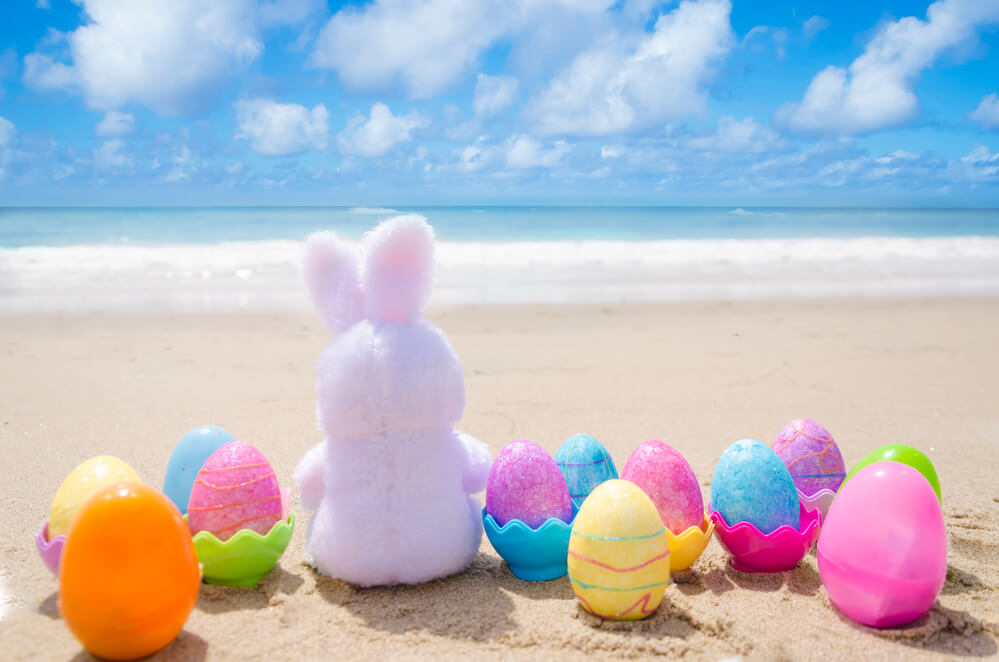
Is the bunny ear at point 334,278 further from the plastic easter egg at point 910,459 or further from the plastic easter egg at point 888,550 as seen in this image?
the plastic easter egg at point 910,459

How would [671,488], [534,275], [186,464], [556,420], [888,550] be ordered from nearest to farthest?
[888,550]
[671,488]
[186,464]
[556,420]
[534,275]

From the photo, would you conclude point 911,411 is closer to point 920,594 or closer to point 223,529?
point 920,594

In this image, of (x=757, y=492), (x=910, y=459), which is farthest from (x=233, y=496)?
(x=910, y=459)

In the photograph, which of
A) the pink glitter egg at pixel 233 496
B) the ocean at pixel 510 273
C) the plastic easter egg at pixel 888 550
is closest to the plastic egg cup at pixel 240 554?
the pink glitter egg at pixel 233 496

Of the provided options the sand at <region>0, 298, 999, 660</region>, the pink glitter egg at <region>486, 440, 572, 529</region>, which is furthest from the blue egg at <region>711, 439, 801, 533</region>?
the pink glitter egg at <region>486, 440, 572, 529</region>

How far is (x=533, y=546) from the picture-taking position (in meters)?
3.12

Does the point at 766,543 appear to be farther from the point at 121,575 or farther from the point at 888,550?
the point at 121,575

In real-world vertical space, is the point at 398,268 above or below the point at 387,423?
above

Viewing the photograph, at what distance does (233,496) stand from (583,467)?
1595 mm

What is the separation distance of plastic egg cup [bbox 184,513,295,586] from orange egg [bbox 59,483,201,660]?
0.46 m

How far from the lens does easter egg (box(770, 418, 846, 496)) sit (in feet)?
12.0

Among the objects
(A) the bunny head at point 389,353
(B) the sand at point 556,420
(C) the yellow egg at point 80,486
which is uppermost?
(A) the bunny head at point 389,353

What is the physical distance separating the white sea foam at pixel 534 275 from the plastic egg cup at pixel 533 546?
24.0 ft

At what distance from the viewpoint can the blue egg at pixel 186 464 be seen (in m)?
3.39
